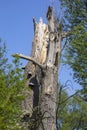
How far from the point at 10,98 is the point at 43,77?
320 centimetres

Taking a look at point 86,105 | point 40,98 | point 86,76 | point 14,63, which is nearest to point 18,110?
point 14,63

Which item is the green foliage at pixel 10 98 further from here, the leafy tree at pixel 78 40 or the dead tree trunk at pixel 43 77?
the leafy tree at pixel 78 40

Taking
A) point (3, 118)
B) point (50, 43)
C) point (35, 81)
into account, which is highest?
point (50, 43)

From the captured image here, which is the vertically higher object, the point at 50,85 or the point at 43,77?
the point at 43,77

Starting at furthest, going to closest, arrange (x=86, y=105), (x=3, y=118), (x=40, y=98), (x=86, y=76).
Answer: (x=86, y=105), (x=86, y=76), (x=40, y=98), (x=3, y=118)

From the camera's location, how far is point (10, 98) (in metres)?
11.8

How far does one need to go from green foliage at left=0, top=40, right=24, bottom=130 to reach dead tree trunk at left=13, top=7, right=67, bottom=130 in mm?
1499

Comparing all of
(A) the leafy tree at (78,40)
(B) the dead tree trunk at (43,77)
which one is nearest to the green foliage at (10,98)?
(B) the dead tree trunk at (43,77)

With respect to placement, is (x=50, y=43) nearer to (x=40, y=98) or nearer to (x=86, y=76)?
(x=40, y=98)

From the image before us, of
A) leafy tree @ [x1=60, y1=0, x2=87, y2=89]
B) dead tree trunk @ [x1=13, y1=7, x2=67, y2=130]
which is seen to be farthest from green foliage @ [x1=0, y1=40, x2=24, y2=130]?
leafy tree @ [x1=60, y1=0, x2=87, y2=89]

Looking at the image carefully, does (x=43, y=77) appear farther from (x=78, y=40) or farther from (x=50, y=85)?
(x=78, y=40)

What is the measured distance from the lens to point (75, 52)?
69.1 ft

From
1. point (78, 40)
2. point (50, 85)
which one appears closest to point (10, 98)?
point (50, 85)

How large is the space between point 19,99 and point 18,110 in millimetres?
352
